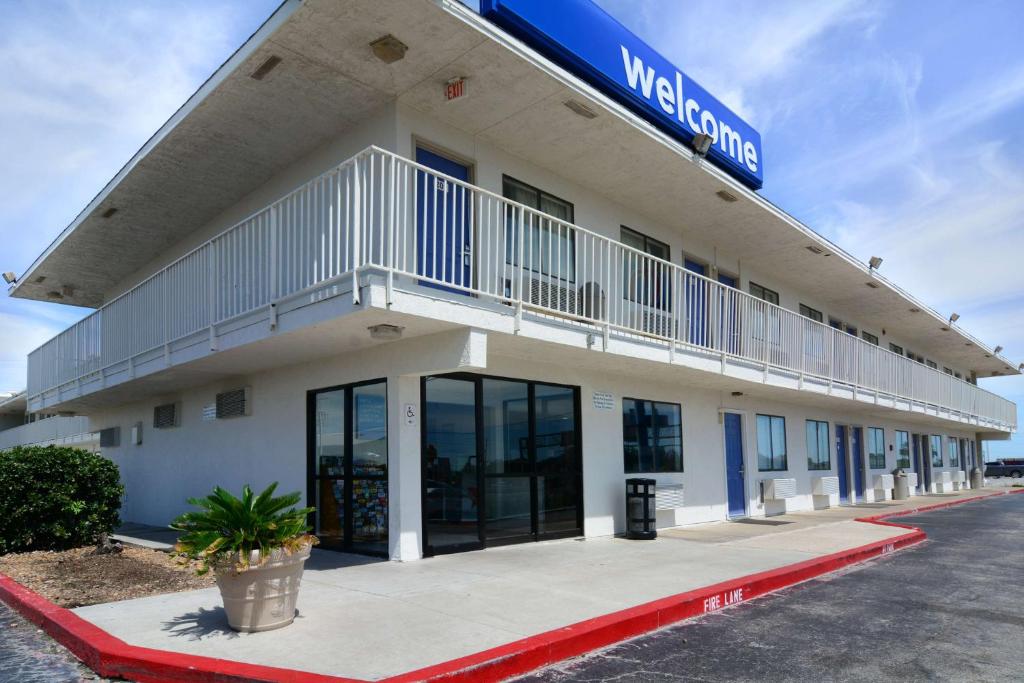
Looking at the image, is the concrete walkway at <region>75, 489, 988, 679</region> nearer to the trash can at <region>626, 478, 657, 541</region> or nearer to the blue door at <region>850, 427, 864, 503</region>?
the trash can at <region>626, 478, 657, 541</region>

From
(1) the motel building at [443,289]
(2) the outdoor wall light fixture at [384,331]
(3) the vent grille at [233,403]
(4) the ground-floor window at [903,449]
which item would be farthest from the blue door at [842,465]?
(2) the outdoor wall light fixture at [384,331]

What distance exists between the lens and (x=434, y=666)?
5102 millimetres

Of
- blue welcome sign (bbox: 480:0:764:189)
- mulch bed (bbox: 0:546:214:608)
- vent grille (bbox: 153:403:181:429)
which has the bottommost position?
mulch bed (bbox: 0:546:214:608)

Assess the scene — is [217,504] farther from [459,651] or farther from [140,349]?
[140,349]

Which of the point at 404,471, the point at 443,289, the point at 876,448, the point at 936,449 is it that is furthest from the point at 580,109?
the point at 936,449

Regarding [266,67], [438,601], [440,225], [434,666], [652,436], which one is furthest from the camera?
[652,436]

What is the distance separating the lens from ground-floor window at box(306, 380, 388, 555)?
33.9ft

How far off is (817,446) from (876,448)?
5527 mm

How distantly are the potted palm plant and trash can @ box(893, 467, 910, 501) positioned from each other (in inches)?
971

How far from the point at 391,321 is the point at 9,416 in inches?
1755

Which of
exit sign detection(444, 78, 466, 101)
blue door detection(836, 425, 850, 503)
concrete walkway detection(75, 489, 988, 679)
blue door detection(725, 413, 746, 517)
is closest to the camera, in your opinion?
concrete walkway detection(75, 489, 988, 679)

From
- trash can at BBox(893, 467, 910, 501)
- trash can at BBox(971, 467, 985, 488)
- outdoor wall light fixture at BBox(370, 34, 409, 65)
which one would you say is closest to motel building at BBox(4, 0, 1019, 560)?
outdoor wall light fixture at BBox(370, 34, 409, 65)

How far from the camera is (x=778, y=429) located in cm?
1877

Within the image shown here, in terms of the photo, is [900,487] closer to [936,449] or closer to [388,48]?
[936,449]
